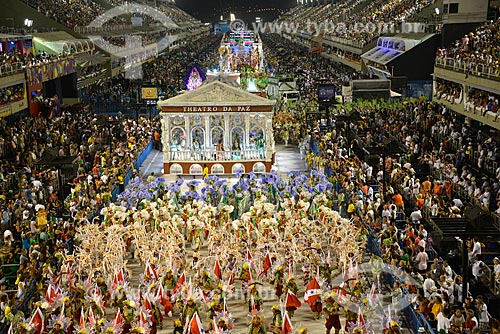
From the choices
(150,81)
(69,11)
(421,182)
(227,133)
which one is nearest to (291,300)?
(421,182)

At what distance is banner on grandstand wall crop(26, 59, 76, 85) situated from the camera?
148 feet

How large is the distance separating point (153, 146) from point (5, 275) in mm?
21720

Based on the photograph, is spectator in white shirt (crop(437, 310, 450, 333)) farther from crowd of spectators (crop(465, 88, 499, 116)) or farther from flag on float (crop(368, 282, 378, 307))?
crowd of spectators (crop(465, 88, 499, 116))

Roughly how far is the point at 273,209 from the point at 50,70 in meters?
30.0

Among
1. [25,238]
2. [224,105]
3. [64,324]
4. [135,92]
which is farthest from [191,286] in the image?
[135,92]

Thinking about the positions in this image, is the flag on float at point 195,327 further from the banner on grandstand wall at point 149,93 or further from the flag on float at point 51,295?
the banner on grandstand wall at point 149,93

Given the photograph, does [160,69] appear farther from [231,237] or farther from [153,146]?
[231,237]

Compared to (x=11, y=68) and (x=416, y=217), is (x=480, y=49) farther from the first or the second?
(x=11, y=68)

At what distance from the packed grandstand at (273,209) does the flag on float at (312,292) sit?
0.10 feet

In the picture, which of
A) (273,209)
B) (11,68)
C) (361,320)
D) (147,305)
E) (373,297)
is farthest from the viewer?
(11,68)

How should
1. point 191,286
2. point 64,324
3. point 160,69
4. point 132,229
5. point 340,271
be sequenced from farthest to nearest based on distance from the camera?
point 160,69 < point 132,229 < point 340,271 < point 191,286 < point 64,324

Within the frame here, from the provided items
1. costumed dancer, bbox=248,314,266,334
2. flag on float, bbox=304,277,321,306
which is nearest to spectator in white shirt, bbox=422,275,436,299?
flag on float, bbox=304,277,321,306

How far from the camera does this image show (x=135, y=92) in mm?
62000

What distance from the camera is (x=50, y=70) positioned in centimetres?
4938
